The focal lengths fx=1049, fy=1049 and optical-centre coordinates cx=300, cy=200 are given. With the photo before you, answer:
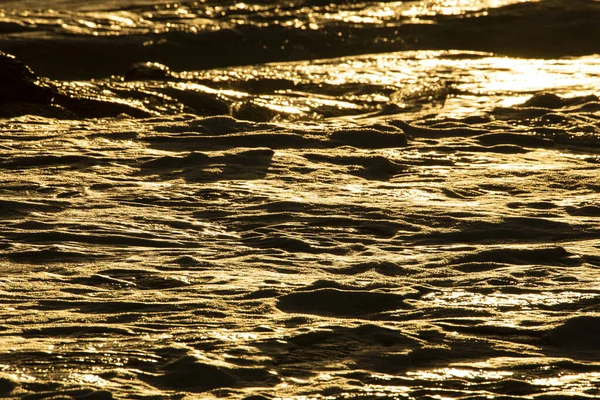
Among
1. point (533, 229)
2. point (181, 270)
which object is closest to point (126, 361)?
point (181, 270)

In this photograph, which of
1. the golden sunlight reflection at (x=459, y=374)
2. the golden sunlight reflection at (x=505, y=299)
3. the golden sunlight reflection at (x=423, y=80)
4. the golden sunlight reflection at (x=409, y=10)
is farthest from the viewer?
the golden sunlight reflection at (x=409, y=10)

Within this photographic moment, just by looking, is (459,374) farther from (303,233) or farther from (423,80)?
(423,80)

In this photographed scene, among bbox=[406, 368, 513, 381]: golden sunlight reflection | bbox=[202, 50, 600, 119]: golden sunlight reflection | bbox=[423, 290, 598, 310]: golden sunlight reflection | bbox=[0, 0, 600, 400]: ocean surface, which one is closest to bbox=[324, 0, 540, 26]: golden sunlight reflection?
bbox=[202, 50, 600, 119]: golden sunlight reflection

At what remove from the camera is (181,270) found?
4109 millimetres

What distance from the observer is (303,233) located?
4.67 meters

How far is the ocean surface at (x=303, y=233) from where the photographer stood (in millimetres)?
3127

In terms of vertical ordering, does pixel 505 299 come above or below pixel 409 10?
below

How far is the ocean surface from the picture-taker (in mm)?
3127

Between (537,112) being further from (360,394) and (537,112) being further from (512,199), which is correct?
(360,394)

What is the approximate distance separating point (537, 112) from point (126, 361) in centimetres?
502

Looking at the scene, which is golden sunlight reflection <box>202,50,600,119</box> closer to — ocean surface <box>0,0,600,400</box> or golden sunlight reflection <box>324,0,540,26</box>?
ocean surface <box>0,0,600,400</box>

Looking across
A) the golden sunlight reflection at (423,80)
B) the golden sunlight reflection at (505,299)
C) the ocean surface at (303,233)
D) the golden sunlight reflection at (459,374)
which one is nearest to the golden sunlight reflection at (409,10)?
the golden sunlight reflection at (423,80)

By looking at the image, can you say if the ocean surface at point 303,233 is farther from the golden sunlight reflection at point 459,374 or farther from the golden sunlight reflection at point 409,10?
the golden sunlight reflection at point 409,10

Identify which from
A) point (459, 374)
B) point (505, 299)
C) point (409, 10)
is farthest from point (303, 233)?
point (409, 10)
